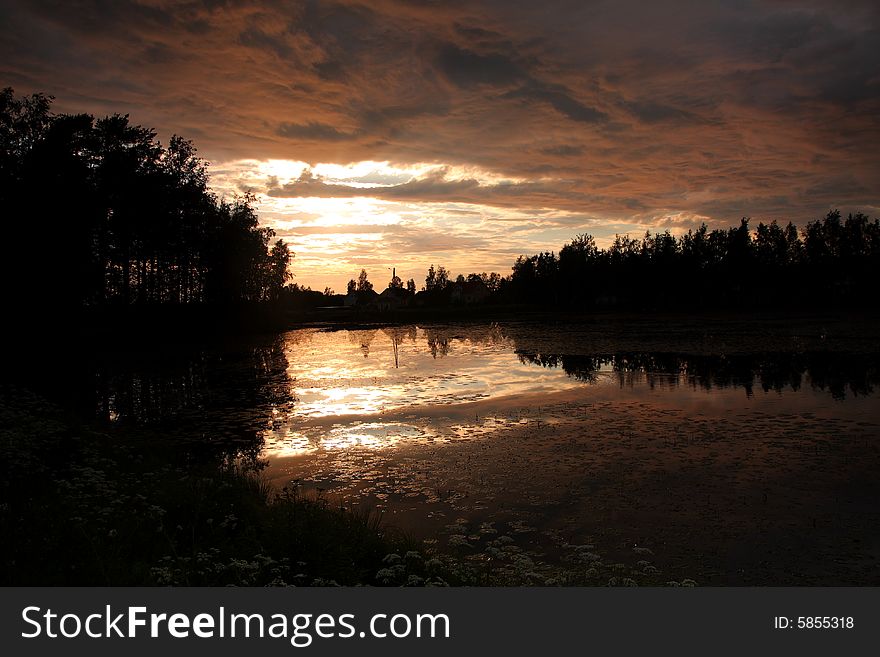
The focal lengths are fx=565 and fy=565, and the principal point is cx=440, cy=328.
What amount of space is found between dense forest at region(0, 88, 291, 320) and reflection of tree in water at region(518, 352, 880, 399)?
36.2 meters

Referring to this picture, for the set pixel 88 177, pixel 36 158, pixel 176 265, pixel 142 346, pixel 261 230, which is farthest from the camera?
pixel 261 230

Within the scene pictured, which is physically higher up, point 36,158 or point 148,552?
point 36,158

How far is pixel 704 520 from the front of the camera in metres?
10.1

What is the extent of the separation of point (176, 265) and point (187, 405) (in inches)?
2159

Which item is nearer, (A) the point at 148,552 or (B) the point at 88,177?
(A) the point at 148,552

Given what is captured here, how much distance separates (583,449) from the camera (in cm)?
1482

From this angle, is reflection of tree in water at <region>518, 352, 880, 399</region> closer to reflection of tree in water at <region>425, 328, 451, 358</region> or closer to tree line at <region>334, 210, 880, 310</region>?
reflection of tree in water at <region>425, 328, 451, 358</region>

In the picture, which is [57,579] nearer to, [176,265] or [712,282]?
[176,265]

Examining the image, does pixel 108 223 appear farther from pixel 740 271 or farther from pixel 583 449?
pixel 740 271

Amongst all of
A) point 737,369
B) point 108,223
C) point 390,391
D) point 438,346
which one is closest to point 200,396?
point 390,391

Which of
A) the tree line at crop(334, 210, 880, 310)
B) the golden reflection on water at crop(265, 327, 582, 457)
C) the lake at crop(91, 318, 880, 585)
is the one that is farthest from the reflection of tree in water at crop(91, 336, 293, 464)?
the tree line at crop(334, 210, 880, 310)

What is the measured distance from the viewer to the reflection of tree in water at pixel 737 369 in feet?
78.2

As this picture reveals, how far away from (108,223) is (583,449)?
175 feet

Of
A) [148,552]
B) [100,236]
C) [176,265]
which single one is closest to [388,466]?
[148,552]
